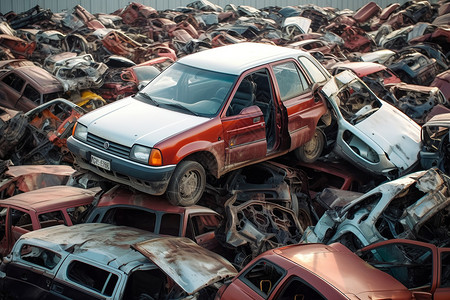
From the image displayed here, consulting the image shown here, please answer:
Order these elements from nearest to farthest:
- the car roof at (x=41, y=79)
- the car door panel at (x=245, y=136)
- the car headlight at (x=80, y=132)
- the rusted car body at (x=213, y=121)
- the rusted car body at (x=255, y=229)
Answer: the rusted car body at (x=255, y=229) → the rusted car body at (x=213, y=121) → the car headlight at (x=80, y=132) → the car door panel at (x=245, y=136) → the car roof at (x=41, y=79)

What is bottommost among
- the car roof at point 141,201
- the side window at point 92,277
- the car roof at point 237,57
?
the car roof at point 141,201

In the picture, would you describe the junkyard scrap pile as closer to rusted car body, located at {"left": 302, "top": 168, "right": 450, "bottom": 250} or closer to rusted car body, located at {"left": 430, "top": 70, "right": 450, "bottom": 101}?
rusted car body, located at {"left": 302, "top": 168, "right": 450, "bottom": 250}

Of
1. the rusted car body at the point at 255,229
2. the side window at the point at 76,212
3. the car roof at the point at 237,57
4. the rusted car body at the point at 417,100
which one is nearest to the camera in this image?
the rusted car body at the point at 255,229

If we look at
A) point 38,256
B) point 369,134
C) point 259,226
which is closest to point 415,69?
point 369,134

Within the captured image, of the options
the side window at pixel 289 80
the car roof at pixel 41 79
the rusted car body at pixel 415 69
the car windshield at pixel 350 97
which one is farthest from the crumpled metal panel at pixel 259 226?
the rusted car body at pixel 415 69

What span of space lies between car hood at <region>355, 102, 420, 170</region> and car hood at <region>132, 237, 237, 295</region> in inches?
161

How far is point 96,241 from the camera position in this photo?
6.06 metres

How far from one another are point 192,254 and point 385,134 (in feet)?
15.4

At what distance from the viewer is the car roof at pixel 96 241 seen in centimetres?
570

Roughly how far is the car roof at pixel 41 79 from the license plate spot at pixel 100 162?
5075 millimetres

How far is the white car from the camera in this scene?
30.4 feet

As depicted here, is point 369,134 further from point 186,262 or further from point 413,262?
A: point 186,262

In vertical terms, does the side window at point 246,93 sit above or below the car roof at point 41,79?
above

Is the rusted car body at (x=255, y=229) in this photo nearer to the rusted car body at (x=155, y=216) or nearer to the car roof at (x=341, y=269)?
the rusted car body at (x=155, y=216)
